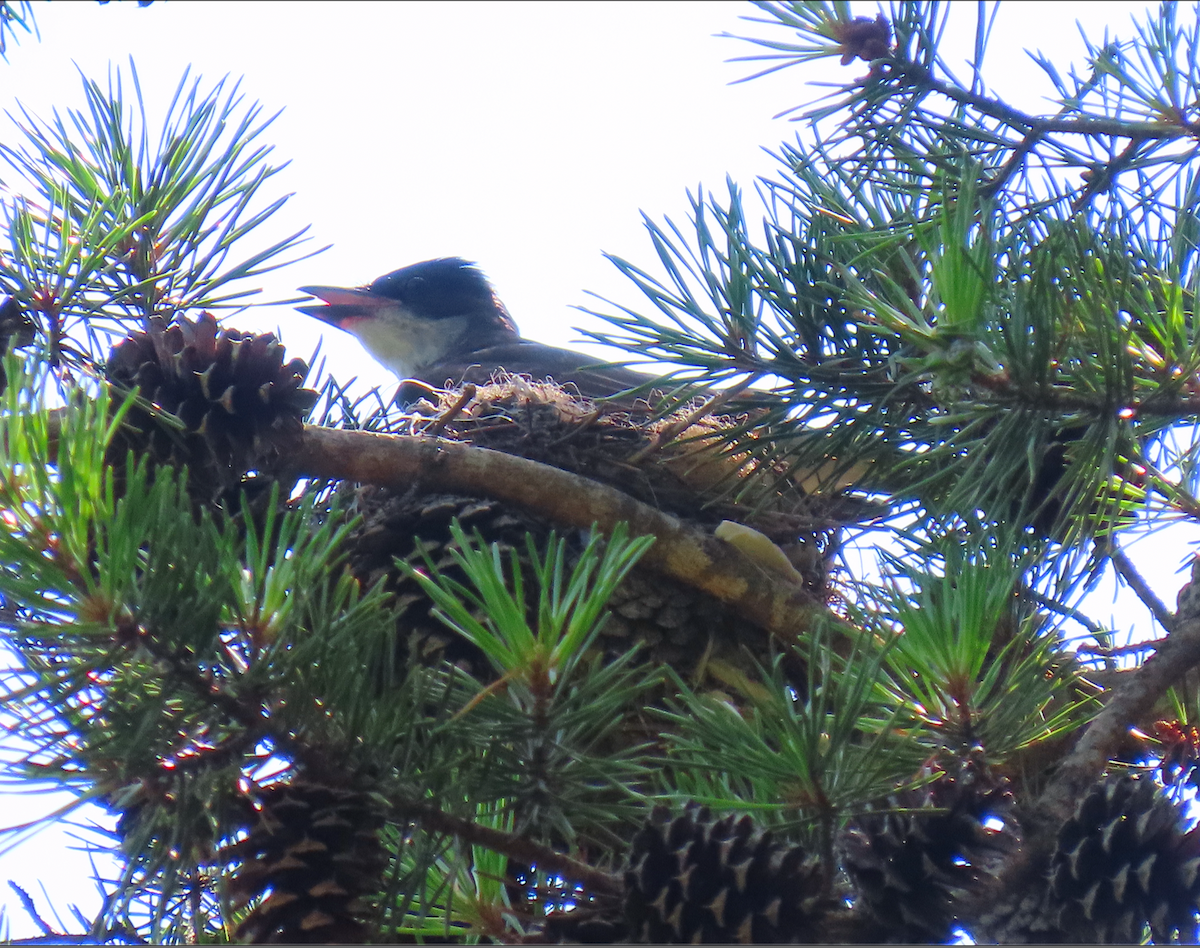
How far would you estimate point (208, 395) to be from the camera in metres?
1.38

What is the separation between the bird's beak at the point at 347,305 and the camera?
4438mm

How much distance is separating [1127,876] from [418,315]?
161 inches

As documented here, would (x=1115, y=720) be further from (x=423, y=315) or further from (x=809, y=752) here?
(x=423, y=315)

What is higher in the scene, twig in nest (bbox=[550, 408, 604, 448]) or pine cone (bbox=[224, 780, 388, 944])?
twig in nest (bbox=[550, 408, 604, 448])

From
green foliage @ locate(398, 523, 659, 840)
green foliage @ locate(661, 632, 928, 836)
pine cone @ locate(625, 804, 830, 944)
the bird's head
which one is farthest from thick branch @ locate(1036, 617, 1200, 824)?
the bird's head

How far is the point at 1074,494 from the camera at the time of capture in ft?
4.58

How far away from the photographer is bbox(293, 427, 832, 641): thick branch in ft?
5.76

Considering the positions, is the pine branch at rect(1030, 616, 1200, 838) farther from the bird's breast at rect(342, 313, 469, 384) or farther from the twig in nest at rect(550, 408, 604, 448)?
the bird's breast at rect(342, 313, 469, 384)

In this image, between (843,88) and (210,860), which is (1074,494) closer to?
(843,88)

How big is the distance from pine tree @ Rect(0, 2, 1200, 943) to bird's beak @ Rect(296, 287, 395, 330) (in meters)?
2.73

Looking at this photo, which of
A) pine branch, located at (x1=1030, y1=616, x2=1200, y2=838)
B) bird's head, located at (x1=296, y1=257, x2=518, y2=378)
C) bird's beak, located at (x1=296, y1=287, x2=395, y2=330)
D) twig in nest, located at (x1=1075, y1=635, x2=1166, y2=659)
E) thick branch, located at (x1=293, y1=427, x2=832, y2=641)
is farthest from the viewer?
bird's head, located at (x1=296, y1=257, x2=518, y2=378)

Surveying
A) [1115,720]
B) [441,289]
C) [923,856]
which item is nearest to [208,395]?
[923,856]

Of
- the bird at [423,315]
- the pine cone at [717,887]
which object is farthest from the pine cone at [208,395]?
the bird at [423,315]

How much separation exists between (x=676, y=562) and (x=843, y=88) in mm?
784
